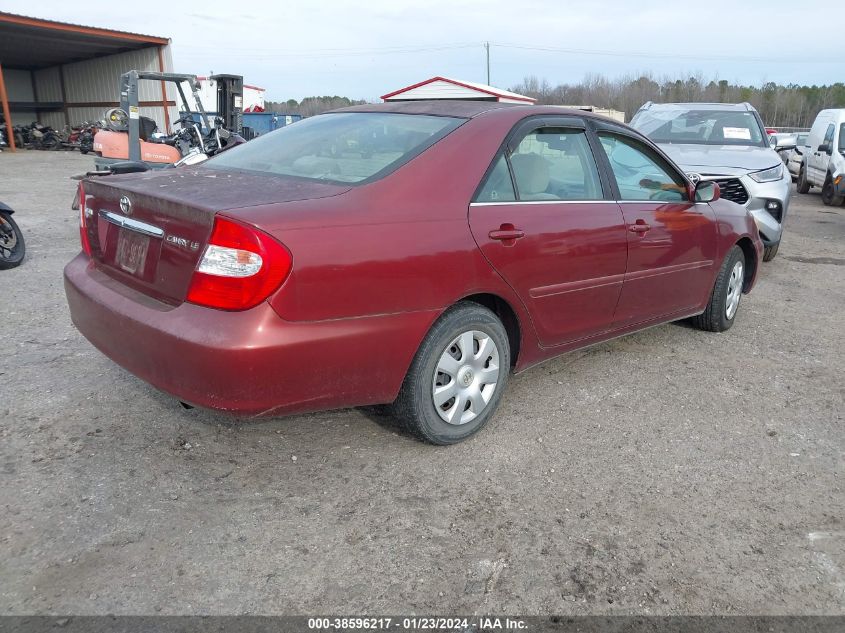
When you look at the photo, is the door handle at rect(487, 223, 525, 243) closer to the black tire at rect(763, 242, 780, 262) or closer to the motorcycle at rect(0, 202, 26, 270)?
the motorcycle at rect(0, 202, 26, 270)

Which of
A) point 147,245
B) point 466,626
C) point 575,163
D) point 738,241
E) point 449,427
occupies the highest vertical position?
point 575,163

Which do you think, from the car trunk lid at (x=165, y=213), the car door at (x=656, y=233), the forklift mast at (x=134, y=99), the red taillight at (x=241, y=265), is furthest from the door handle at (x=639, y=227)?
the forklift mast at (x=134, y=99)

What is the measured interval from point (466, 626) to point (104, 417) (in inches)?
86.1

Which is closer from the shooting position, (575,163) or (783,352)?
(575,163)

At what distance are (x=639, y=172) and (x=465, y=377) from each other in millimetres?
1895

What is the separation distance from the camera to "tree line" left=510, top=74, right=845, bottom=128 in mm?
58312

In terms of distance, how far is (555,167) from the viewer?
3609 mm

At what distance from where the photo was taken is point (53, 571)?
228cm

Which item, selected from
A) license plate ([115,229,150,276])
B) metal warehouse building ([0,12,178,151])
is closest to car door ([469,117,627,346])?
license plate ([115,229,150,276])

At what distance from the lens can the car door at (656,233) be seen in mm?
3951

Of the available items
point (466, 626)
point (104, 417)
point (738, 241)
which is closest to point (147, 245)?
point (104, 417)

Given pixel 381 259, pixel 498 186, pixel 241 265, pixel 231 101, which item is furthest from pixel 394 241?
pixel 231 101

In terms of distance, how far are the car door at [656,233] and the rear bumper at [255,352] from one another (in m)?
1.63

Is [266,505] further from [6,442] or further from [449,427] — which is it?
[6,442]
